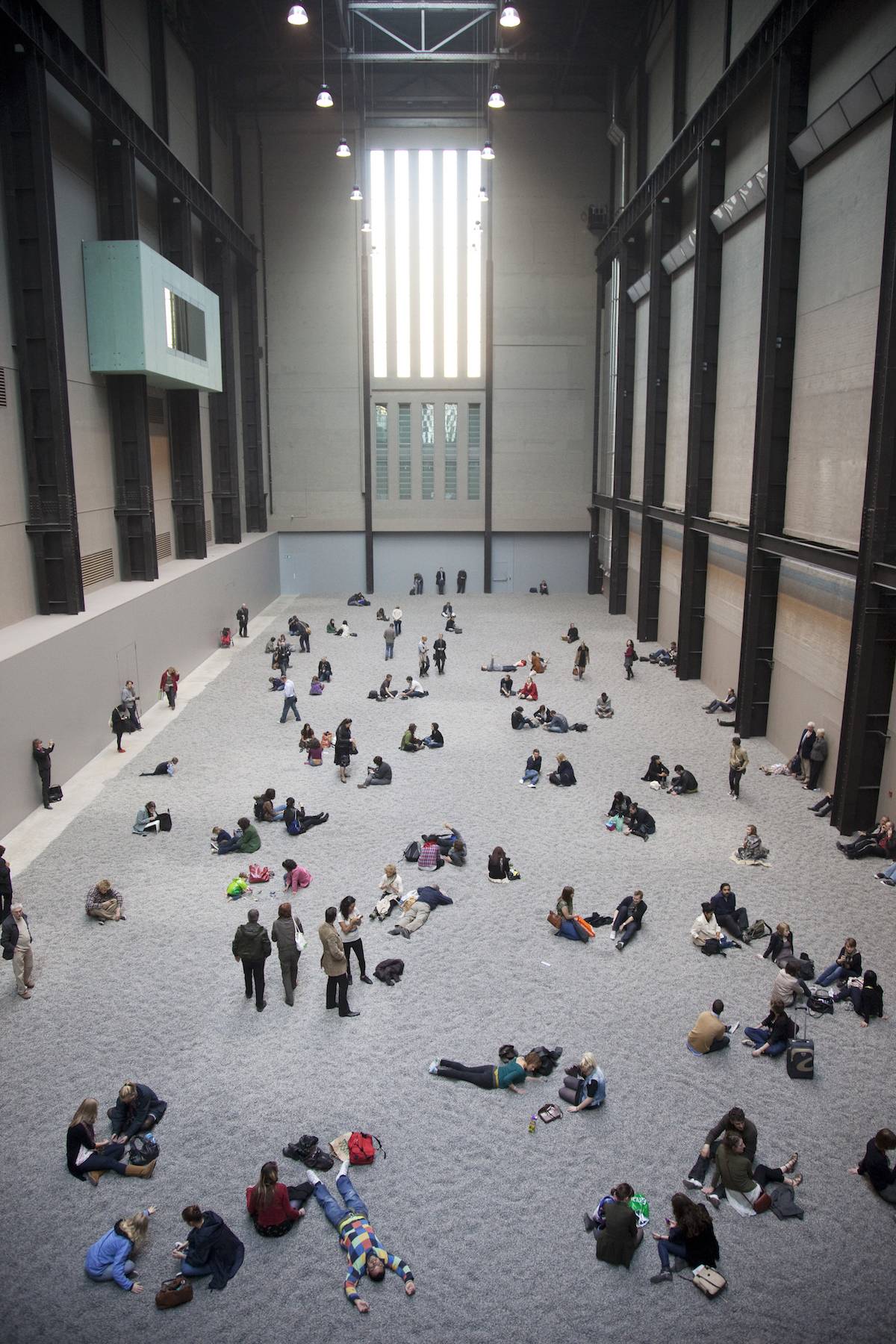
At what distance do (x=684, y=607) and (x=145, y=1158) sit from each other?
22003mm

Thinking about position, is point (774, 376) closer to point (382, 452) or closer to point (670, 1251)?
point (670, 1251)

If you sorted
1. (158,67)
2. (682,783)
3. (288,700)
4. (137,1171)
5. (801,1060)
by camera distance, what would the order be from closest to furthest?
(137,1171), (801,1060), (682,783), (288,700), (158,67)

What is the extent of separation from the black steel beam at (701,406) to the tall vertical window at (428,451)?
676 inches

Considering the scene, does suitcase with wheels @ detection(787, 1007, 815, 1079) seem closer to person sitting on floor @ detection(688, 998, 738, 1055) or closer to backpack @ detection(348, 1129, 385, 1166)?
person sitting on floor @ detection(688, 998, 738, 1055)

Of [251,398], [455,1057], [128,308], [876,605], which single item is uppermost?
[128,308]

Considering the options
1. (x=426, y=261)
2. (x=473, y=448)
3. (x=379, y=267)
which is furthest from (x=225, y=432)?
(x=426, y=261)

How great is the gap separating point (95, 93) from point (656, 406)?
18.5 meters

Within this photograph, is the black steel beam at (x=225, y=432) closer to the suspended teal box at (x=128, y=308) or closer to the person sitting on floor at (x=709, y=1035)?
the suspended teal box at (x=128, y=308)

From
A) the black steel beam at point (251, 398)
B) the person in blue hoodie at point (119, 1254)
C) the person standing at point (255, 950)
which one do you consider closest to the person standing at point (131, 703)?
the person standing at point (255, 950)

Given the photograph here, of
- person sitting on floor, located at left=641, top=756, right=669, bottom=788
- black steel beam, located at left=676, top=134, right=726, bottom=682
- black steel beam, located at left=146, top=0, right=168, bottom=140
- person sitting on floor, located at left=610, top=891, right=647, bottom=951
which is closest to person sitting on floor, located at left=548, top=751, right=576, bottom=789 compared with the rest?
person sitting on floor, located at left=641, top=756, right=669, bottom=788

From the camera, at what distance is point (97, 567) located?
983 inches

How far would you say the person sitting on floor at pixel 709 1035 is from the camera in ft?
34.0

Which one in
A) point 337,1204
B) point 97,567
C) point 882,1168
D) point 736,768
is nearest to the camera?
point 337,1204

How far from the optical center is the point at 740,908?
1330 cm
